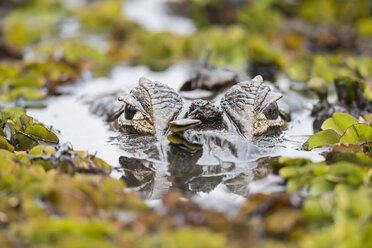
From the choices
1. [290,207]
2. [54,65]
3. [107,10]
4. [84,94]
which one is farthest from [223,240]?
[107,10]

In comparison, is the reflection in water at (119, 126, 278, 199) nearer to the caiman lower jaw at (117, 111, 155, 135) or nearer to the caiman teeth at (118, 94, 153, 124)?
the caiman lower jaw at (117, 111, 155, 135)

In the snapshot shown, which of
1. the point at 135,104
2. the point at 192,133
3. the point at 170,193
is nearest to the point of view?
the point at 170,193

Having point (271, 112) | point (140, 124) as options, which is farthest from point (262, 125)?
point (140, 124)

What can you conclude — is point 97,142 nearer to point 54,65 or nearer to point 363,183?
point 363,183

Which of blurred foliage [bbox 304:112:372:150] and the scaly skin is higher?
the scaly skin

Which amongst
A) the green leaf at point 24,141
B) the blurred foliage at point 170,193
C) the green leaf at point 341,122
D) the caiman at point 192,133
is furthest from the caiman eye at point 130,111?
the green leaf at point 341,122

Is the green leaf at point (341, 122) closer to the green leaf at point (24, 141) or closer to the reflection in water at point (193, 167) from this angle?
the reflection in water at point (193, 167)

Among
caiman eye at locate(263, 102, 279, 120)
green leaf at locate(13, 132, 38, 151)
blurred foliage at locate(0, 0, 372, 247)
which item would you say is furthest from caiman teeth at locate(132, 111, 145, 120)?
caiman eye at locate(263, 102, 279, 120)

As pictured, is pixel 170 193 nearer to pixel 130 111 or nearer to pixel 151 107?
pixel 151 107
